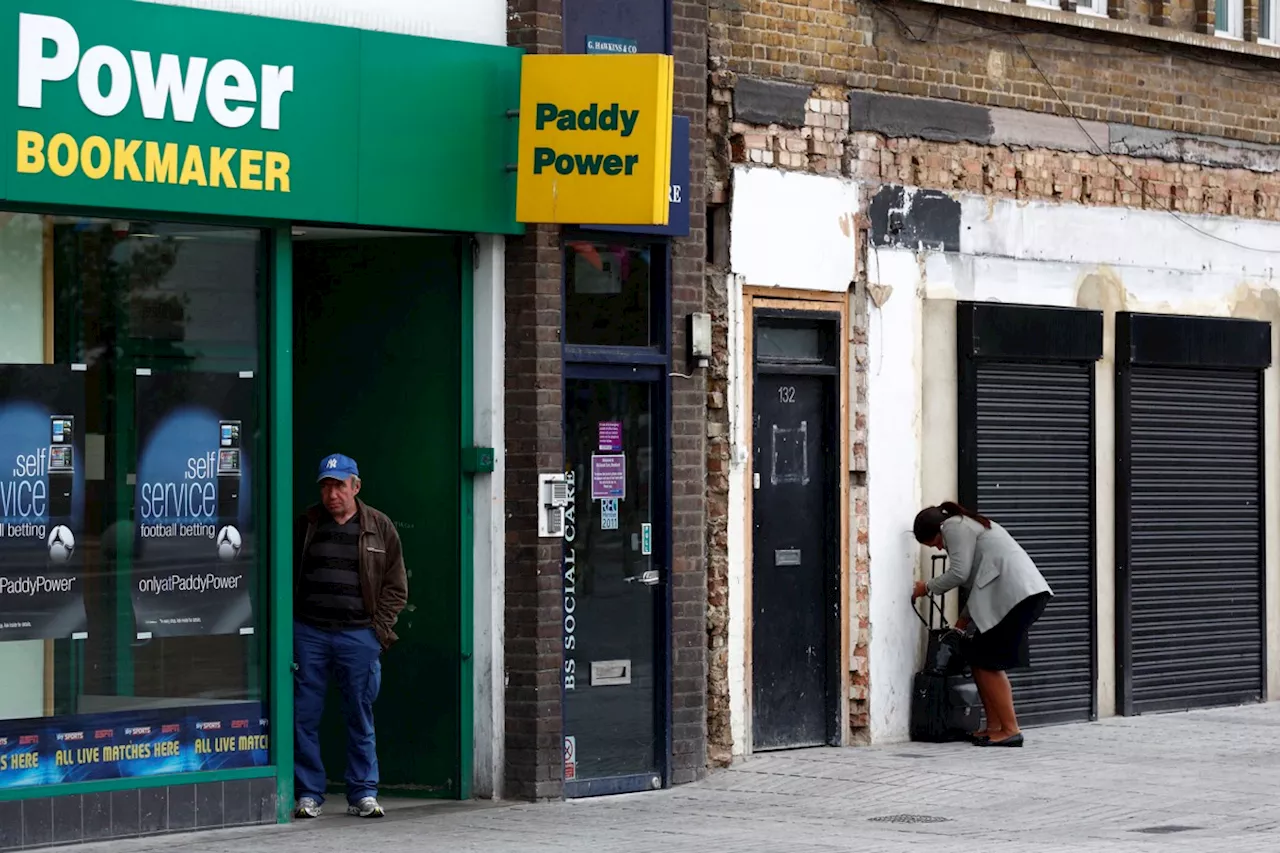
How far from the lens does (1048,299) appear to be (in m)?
16.6

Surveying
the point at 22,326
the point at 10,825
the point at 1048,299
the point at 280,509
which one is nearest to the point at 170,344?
the point at 22,326

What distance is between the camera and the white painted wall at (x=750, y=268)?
14.4m

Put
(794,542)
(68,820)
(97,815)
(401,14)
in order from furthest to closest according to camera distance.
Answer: (794,542)
(401,14)
(97,815)
(68,820)

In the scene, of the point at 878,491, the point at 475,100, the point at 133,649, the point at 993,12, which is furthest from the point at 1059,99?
the point at 133,649

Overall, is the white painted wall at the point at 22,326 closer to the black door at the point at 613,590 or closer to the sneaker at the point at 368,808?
the sneaker at the point at 368,808

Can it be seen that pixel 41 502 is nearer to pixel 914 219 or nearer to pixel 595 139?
pixel 595 139

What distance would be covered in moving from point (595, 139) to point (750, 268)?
219 centimetres

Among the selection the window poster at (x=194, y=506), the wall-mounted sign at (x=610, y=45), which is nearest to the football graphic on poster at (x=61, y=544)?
the window poster at (x=194, y=506)

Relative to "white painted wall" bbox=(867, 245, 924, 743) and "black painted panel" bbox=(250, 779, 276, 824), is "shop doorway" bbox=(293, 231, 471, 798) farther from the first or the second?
"white painted wall" bbox=(867, 245, 924, 743)

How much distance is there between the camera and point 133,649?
11406 millimetres

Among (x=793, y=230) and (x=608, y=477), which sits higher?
(x=793, y=230)

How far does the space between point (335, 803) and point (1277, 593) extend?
28.0 ft

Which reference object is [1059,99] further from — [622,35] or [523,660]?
[523,660]

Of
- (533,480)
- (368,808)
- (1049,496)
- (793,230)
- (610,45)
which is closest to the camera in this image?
(368,808)
